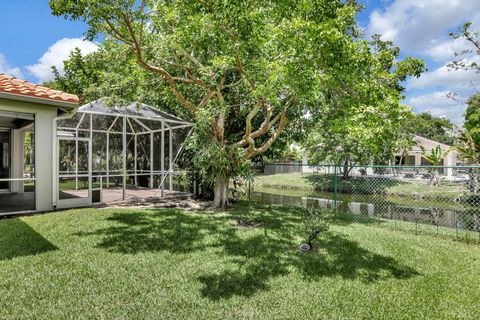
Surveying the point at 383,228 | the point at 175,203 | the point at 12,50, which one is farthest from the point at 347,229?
the point at 12,50

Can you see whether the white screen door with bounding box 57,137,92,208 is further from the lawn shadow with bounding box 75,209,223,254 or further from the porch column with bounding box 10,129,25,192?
the porch column with bounding box 10,129,25,192

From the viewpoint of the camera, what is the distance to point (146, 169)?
14.4 metres

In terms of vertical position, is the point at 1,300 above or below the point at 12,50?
below

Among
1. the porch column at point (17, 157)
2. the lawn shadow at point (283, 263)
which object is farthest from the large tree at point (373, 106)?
the porch column at point (17, 157)

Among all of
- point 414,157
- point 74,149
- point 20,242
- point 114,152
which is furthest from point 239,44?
point 414,157

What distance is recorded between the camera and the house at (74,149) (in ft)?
27.8

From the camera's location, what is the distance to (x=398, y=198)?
17.4 metres

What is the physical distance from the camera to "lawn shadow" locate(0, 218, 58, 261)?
207 inches

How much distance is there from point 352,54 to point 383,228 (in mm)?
4852

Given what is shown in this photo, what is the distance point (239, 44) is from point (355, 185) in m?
13.1

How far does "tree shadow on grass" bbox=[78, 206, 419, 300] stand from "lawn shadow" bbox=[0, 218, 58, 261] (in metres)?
0.93

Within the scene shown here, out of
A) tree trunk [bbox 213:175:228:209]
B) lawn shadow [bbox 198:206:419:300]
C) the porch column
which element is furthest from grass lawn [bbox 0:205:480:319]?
the porch column

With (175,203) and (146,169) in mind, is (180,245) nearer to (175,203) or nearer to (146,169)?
(175,203)

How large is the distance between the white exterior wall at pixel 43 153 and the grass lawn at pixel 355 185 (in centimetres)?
977
